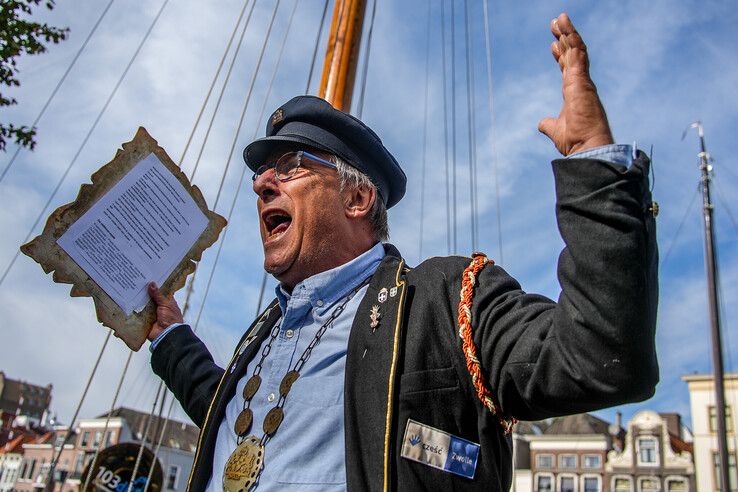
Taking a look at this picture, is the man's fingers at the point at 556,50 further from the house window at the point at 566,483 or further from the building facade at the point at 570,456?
the house window at the point at 566,483

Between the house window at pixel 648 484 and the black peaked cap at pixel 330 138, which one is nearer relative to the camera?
the black peaked cap at pixel 330 138

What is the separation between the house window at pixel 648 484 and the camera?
2759 centimetres

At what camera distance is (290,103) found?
8.07 ft

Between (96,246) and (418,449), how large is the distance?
1348 mm

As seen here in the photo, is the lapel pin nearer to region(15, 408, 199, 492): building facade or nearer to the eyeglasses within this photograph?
the eyeglasses

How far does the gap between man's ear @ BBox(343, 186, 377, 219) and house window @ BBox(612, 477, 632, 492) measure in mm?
29793

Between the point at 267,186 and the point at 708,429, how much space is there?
31.0 meters

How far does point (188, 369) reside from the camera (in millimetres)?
2381

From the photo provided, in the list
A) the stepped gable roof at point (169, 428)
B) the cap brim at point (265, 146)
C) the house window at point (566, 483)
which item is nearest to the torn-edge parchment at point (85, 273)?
the cap brim at point (265, 146)

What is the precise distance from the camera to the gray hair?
229 centimetres

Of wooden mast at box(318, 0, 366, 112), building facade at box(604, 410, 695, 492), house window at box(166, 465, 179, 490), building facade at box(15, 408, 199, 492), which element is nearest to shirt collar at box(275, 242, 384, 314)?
wooden mast at box(318, 0, 366, 112)

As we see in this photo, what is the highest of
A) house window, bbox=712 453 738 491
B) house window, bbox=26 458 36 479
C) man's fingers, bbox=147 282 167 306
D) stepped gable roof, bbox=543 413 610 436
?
stepped gable roof, bbox=543 413 610 436

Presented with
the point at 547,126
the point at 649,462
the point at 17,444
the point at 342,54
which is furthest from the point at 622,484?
the point at 17,444

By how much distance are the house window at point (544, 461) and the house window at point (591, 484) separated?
5.36 feet
